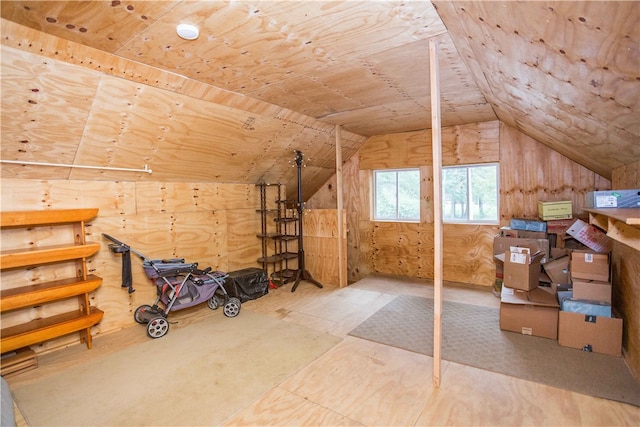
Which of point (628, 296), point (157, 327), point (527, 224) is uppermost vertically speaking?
point (527, 224)

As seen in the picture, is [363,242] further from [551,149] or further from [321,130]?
[551,149]

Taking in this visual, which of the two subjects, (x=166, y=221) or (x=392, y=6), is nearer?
(x=392, y=6)

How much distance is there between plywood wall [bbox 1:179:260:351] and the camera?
2879mm

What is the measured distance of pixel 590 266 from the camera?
9.36 ft

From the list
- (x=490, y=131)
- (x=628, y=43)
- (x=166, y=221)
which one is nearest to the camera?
(x=628, y=43)

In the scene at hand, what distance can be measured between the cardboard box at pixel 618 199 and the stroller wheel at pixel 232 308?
341cm

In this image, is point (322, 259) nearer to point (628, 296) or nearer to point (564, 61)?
point (628, 296)

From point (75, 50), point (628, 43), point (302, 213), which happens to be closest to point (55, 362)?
point (75, 50)

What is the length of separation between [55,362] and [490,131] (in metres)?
5.45

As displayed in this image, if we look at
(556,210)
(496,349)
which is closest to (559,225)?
(556,210)

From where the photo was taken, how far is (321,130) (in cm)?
453

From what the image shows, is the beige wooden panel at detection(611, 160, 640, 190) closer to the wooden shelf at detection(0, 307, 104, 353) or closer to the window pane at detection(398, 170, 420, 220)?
the window pane at detection(398, 170, 420, 220)

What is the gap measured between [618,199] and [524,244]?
5.62 feet

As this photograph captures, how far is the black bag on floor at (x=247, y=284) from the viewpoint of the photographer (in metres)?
4.04
